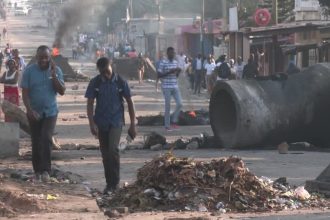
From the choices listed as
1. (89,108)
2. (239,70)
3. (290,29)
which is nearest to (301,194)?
(89,108)

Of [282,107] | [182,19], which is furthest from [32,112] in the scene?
[182,19]

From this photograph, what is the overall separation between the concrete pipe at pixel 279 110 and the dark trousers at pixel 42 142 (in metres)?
4.39

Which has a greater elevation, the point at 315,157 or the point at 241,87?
the point at 241,87

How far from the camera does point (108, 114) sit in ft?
32.4

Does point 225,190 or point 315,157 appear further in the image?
point 315,157

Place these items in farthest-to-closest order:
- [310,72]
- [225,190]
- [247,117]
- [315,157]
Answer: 1. [310,72]
2. [247,117]
3. [315,157]
4. [225,190]

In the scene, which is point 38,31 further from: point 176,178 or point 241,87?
point 176,178

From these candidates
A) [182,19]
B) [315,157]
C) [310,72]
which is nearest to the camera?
[315,157]

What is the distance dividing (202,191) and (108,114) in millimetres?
1481

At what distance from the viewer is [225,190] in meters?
9.08

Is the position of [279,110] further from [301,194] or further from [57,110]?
[301,194]

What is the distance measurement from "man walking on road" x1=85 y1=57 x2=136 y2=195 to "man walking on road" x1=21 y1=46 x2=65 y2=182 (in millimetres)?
896

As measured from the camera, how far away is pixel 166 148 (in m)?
14.7

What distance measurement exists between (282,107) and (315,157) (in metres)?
1.48
